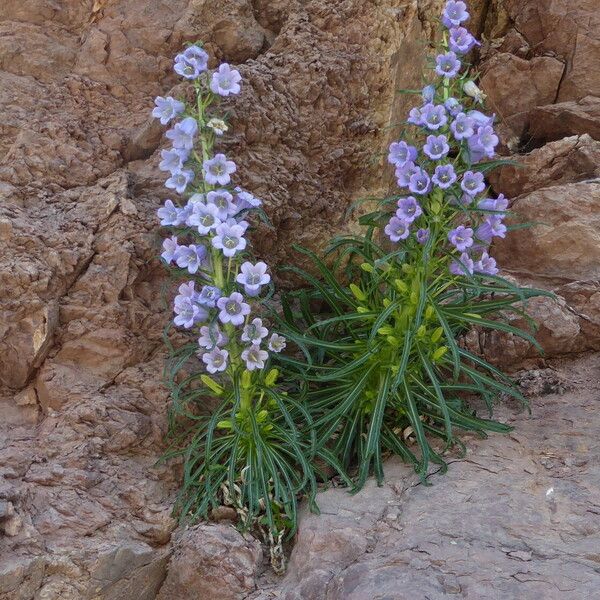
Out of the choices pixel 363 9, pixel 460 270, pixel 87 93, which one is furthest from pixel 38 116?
pixel 460 270

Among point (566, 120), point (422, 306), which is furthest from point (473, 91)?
point (566, 120)

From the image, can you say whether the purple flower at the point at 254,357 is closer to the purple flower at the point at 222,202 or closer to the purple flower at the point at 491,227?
the purple flower at the point at 222,202

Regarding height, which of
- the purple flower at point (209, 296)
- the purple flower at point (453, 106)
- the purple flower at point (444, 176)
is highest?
the purple flower at point (453, 106)

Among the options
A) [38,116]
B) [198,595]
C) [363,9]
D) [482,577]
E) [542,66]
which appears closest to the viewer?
[482,577]

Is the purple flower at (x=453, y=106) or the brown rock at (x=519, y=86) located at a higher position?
the purple flower at (x=453, y=106)

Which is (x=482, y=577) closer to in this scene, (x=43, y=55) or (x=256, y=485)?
(x=256, y=485)

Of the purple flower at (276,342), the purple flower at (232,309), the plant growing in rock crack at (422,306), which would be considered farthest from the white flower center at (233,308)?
the plant growing in rock crack at (422,306)
